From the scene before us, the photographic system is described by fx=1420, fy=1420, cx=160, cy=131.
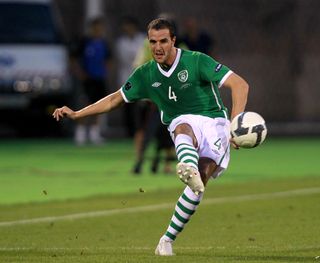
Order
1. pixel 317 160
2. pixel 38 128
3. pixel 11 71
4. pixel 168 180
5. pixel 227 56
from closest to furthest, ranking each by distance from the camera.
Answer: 1. pixel 168 180
2. pixel 317 160
3. pixel 11 71
4. pixel 38 128
5. pixel 227 56

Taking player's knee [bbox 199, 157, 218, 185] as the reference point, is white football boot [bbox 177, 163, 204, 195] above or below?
above

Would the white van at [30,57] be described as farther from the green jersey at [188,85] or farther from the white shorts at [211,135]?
the white shorts at [211,135]

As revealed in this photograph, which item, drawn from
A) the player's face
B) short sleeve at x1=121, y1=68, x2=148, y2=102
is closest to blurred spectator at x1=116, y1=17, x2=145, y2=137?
short sleeve at x1=121, y1=68, x2=148, y2=102

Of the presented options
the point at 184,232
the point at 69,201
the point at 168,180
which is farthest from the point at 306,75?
the point at 184,232

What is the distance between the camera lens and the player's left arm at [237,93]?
11.3 m

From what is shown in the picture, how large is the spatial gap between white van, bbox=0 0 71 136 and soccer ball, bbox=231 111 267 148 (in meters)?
17.4

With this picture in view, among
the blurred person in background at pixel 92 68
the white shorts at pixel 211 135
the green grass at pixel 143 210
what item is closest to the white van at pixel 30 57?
Result: the blurred person in background at pixel 92 68

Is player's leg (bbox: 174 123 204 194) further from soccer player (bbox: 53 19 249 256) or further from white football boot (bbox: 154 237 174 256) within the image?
white football boot (bbox: 154 237 174 256)

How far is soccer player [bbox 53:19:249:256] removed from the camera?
11500 millimetres

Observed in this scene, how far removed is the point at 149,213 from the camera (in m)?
15.7

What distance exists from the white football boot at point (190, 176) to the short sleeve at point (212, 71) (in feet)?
2.93

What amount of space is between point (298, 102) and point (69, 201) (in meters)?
18.1

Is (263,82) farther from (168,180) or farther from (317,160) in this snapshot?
(168,180)

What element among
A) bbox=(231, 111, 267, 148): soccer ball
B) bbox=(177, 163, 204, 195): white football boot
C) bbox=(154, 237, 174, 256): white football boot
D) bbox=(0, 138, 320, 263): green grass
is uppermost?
bbox=(231, 111, 267, 148): soccer ball
